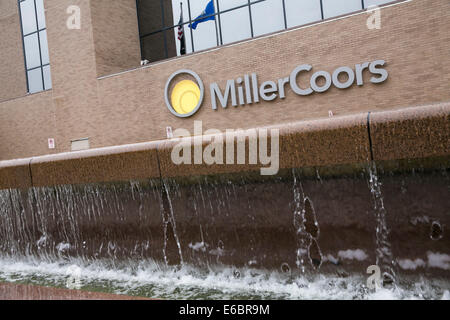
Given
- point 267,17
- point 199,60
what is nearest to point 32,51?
point 199,60

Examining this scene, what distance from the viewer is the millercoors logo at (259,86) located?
1172cm

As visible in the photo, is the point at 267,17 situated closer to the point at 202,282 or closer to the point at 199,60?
the point at 199,60

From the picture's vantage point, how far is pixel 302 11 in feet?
46.7

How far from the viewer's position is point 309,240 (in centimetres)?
304

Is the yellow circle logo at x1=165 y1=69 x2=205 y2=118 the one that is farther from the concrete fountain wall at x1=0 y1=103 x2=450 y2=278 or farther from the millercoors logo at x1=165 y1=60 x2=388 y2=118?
the concrete fountain wall at x1=0 y1=103 x2=450 y2=278

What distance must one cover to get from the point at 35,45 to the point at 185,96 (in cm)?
1189

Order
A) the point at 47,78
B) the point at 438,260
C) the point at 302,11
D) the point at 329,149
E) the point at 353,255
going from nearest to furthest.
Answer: the point at 438,260 < the point at 329,149 < the point at 353,255 < the point at 302,11 < the point at 47,78

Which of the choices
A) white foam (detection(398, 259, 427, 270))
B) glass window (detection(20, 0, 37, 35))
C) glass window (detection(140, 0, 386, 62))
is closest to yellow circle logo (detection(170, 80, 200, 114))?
glass window (detection(140, 0, 386, 62))

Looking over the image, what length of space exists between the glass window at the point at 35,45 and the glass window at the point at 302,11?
1385 cm

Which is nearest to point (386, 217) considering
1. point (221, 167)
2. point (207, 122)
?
point (221, 167)

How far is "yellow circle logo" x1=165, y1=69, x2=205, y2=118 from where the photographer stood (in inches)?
580

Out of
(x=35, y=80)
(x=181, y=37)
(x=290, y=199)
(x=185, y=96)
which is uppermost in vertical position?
(x=181, y=37)

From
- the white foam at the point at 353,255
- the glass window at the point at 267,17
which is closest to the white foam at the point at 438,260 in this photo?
the white foam at the point at 353,255

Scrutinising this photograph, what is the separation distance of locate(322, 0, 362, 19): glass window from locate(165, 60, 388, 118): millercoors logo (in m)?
2.72
